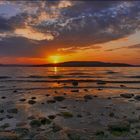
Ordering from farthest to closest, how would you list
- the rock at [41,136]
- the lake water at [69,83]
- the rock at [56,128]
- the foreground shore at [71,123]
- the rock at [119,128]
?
the lake water at [69,83], the rock at [56,128], the rock at [119,128], the foreground shore at [71,123], the rock at [41,136]

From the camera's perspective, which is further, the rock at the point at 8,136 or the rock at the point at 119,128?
the rock at the point at 119,128

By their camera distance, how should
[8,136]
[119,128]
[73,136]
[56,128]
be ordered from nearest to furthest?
[8,136], [73,136], [119,128], [56,128]

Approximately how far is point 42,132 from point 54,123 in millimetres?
2772

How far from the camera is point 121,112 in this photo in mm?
27391

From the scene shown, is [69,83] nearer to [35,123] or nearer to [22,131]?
[35,123]

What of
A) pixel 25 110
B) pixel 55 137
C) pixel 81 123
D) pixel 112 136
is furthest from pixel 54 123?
pixel 25 110

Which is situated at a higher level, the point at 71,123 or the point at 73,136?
the point at 73,136

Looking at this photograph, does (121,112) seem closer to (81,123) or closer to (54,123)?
(81,123)

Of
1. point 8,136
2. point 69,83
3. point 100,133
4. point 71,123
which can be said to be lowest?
point 69,83

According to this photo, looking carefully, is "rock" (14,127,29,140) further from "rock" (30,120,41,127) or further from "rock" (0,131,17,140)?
"rock" (30,120,41,127)

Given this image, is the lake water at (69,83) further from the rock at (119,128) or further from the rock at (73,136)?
the rock at (73,136)

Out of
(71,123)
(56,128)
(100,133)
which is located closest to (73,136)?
(100,133)

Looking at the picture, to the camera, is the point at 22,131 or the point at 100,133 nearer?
the point at 100,133

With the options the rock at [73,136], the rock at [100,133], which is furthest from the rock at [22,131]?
the rock at [100,133]
